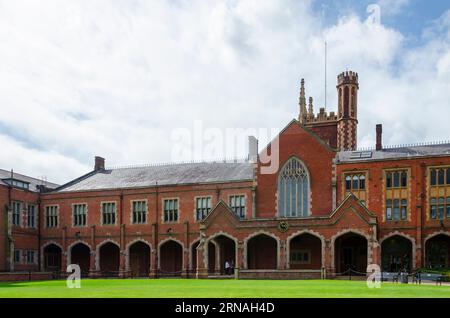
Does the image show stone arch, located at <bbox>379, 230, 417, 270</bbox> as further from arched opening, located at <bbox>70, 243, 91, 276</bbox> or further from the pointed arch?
arched opening, located at <bbox>70, 243, 91, 276</bbox>

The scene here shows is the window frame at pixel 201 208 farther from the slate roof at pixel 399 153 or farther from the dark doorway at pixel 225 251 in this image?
the slate roof at pixel 399 153

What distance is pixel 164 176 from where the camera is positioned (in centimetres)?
6094

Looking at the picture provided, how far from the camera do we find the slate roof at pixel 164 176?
5700 cm

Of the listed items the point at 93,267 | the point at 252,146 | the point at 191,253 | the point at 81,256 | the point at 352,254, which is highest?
the point at 252,146

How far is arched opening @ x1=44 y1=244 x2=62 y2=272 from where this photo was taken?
62466 millimetres

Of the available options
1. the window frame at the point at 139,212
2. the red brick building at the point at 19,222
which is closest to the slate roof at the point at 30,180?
the red brick building at the point at 19,222

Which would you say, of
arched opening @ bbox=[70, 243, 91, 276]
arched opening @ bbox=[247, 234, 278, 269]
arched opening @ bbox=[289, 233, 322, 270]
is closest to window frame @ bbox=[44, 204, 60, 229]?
arched opening @ bbox=[70, 243, 91, 276]

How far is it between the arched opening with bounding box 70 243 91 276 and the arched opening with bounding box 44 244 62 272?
1.64 meters

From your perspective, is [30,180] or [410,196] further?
[30,180]

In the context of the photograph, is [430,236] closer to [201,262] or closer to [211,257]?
[201,262]

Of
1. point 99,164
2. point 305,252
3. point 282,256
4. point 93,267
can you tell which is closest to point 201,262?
point 282,256

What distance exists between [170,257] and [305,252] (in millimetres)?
13969
